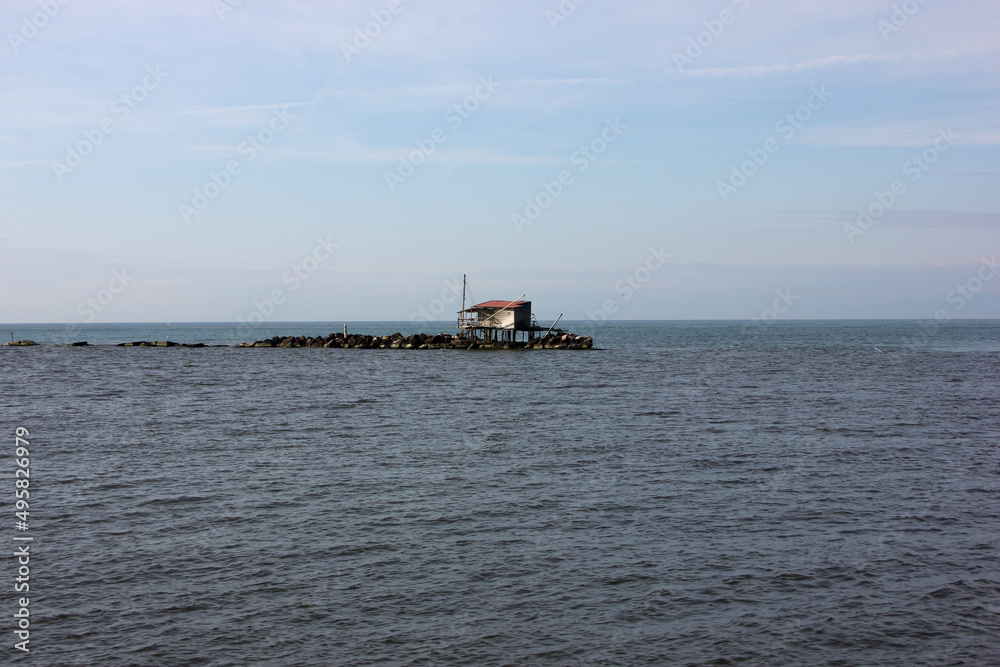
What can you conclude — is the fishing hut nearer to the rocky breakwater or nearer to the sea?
the rocky breakwater

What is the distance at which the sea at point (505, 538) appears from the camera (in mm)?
10984

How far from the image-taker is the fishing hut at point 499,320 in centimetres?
8644

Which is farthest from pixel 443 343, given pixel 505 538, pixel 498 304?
pixel 505 538

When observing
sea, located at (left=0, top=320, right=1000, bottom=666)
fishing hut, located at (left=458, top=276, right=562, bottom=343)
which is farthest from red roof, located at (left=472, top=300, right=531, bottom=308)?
sea, located at (left=0, top=320, right=1000, bottom=666)

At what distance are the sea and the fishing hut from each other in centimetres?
5289

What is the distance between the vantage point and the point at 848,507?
17625 mm

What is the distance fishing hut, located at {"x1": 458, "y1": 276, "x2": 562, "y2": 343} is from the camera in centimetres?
8644

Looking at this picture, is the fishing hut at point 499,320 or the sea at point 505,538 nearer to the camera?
the sea at point 505,538

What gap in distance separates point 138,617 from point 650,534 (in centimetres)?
921

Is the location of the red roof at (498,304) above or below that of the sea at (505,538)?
above

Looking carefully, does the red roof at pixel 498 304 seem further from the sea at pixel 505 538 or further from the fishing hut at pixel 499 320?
the sea at pixel 505 538

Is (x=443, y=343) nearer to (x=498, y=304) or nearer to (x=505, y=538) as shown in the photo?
(x=498, y=304)

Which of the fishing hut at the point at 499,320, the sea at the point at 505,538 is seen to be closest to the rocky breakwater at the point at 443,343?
the fishing hut at the point at 499,320

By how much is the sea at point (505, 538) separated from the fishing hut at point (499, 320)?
174 ft
